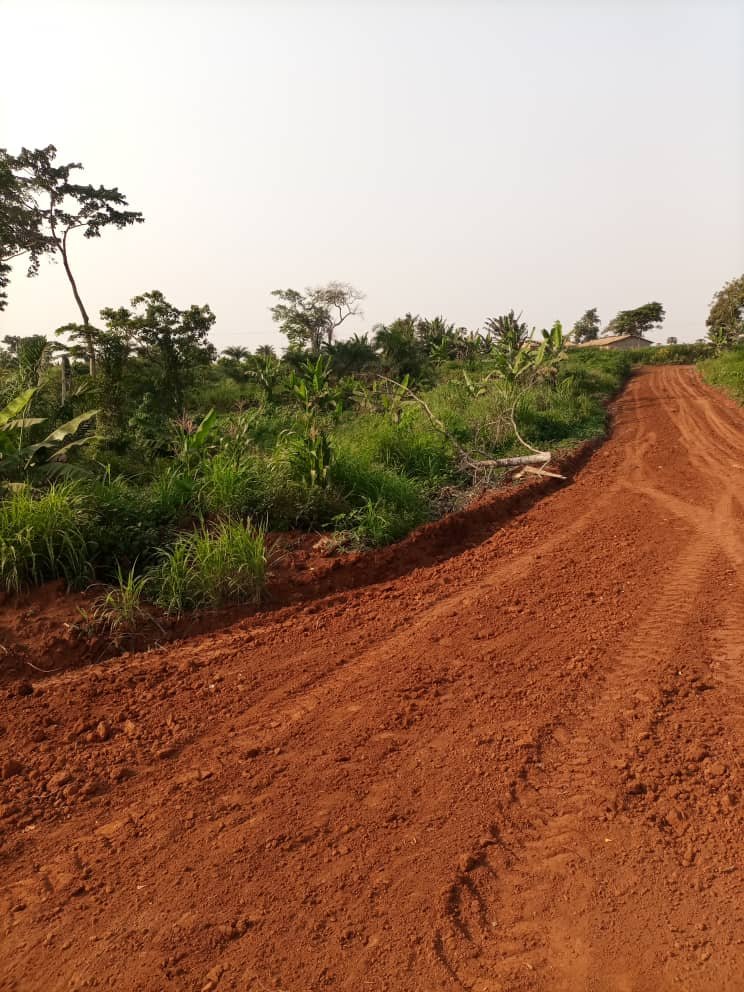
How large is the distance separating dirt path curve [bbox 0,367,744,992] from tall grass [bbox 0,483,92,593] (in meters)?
1.06

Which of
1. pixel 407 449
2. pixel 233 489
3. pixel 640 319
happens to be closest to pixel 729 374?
pixel 407 449

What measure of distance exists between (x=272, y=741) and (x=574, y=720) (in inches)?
60.7

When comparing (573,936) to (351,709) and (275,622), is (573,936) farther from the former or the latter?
(275,622)

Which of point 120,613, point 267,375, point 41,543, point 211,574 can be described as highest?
point 267,375

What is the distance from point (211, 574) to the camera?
451cm

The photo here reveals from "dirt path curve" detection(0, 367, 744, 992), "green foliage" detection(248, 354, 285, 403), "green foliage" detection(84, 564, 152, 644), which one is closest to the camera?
"dirt path curve" detection(0, 367, 744, 992)

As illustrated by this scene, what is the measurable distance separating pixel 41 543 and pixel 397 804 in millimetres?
3418

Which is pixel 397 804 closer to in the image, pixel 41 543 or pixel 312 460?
pixel 41 543

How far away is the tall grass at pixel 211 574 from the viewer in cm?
444

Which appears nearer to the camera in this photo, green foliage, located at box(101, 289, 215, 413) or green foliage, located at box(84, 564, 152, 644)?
green foliage, located at box(84, 564, 152, 644)

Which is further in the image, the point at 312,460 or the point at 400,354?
the point at 400,354

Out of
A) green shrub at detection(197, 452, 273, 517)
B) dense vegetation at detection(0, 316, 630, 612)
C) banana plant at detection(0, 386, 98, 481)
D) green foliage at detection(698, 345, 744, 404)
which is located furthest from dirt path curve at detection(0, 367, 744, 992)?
green foliage at detection(698, 345, 744, 404)

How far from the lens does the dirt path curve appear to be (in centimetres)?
183

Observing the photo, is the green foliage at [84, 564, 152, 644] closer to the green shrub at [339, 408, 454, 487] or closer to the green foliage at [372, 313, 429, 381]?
the green shrub at [339, 408, 454, 487]
